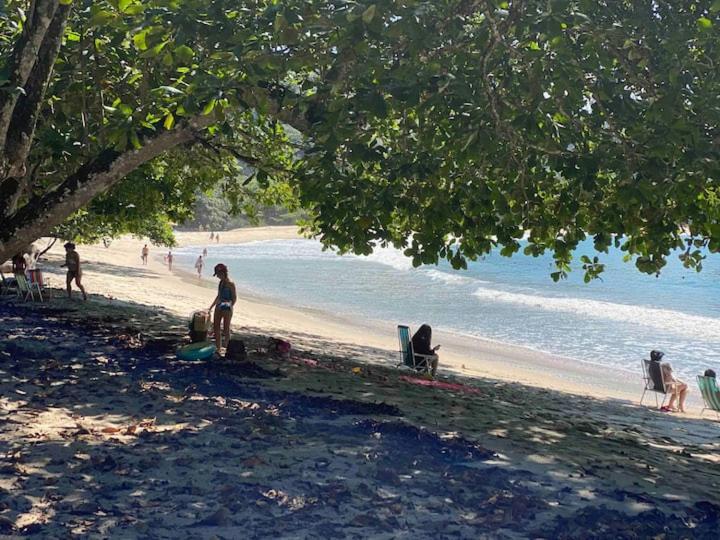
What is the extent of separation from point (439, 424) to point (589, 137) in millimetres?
3572

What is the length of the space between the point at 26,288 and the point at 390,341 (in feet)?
40.9

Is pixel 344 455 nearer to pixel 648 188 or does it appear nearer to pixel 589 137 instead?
pixel 648 188

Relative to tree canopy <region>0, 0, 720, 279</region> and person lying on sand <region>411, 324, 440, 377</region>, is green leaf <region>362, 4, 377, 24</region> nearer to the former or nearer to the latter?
tree canopy <region>0, 0, 720, 279</region>

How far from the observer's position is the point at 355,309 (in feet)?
113

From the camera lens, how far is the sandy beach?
4.80m

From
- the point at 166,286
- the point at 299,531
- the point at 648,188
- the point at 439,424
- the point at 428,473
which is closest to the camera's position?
the point at 299,531

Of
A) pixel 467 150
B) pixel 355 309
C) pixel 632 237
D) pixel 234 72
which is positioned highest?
pixel 234 72

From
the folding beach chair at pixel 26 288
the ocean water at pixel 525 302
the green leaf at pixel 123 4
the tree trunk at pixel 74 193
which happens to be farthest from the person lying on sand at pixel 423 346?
the folding beach chair at pixel 26 288

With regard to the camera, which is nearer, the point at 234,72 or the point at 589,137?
the point at 234,72

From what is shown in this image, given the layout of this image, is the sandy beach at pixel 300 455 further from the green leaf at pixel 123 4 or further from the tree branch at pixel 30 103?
the green leaf at pixel 123 4

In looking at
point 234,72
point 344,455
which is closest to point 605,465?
point 344,455

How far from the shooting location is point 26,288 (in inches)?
623

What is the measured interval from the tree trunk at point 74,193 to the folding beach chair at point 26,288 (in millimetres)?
8348

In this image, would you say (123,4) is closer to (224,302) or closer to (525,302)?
(224,302)
